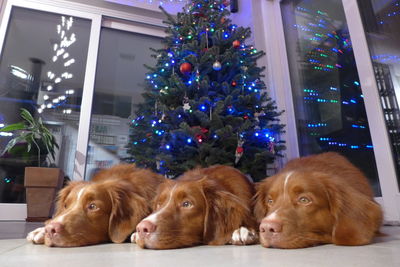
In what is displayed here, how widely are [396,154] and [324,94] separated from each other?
116 centimetres

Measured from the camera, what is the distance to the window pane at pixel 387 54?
2.47 meters

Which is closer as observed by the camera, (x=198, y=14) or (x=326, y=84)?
(x=198, y=14)

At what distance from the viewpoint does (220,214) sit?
1.32 meters

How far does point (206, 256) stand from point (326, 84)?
9.66ft

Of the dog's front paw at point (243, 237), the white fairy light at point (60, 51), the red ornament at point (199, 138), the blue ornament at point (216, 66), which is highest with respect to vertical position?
the white fairy light at point (60, 51)

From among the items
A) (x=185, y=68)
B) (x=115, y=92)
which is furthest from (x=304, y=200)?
(x=115, y=92)

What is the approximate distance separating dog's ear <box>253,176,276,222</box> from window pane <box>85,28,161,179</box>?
117 inches

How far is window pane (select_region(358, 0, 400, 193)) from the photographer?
2469mm

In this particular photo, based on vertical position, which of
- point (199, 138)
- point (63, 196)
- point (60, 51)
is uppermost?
point (60, 51)

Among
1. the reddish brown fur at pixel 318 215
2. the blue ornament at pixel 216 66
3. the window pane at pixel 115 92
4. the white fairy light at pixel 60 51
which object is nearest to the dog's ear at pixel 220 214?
the reddish brown fur at pixel 318 215

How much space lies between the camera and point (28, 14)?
4305 millimetres

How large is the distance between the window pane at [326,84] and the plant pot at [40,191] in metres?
3.03

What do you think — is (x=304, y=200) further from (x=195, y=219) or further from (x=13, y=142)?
(x=13, y=142)

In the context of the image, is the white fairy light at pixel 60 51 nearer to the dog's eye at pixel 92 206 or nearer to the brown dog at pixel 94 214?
the brown dog at pixel 94 214
